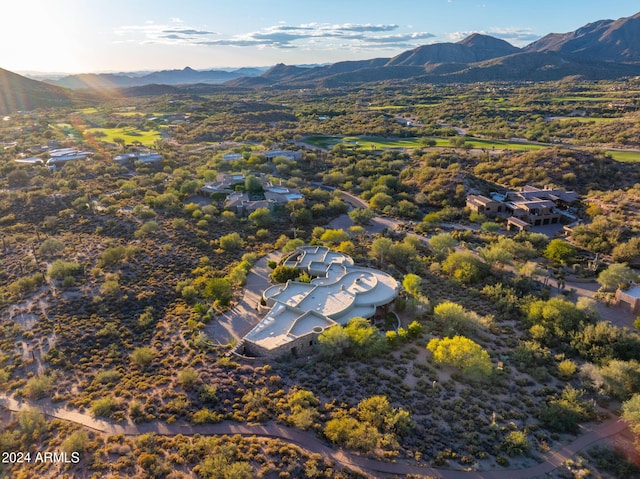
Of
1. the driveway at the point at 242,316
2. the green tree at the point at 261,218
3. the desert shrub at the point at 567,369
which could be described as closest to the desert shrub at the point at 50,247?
the green tree at the point at 261,218

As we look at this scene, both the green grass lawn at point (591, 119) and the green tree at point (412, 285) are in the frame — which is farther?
the green grass lawn at point (591, 119)

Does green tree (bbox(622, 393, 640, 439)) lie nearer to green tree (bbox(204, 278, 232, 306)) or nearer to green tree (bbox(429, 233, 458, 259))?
green tree (bbox(429, 233, 458, 259))

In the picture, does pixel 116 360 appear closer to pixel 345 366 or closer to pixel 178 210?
pixel 345 366

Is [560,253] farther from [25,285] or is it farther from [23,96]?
[23,96]

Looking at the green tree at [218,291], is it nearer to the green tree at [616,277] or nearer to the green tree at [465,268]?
the green tree at [465,268]

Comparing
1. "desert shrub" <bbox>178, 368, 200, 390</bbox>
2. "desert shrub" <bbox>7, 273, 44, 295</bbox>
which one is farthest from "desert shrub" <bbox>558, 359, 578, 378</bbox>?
"desert shrub" <bbox>7, 273, 44, 295</bbox>

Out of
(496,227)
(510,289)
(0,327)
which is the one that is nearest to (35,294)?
(0,327)

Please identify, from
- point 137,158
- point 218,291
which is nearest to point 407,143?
point 137,158
